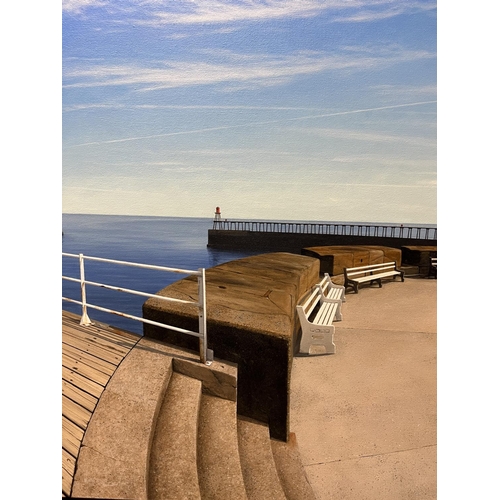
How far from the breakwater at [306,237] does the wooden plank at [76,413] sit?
1742cm

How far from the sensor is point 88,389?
262cm

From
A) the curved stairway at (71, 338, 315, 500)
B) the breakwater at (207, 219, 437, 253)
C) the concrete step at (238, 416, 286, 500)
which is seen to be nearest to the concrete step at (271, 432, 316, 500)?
the curved stairway at (71, 338, 315, 500)

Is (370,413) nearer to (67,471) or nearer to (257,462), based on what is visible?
(257,462)

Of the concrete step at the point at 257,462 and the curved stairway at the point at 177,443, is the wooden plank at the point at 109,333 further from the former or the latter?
the concrete step at the point at 257,462

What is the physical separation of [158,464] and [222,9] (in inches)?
215

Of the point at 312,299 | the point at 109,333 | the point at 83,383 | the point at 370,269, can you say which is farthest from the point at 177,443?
the point at 370,269

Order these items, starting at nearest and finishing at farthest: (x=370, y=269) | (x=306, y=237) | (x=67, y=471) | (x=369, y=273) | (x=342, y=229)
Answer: (x=67, y=471), (x=370, y=269), (x=369, y=273), (x=306, y=237), (x=342, y=229)

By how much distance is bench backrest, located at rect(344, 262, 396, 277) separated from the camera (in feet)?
26.7

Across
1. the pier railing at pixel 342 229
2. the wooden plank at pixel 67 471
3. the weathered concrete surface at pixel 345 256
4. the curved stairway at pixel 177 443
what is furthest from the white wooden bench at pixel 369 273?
the pier railing at pixel 342 229

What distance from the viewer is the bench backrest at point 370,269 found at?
8.12 metres

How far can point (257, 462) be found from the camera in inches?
104

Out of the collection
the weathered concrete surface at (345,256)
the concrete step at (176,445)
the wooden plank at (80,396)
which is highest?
the weathered concrete surface at (345,256)

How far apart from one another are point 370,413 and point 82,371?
2432mm
